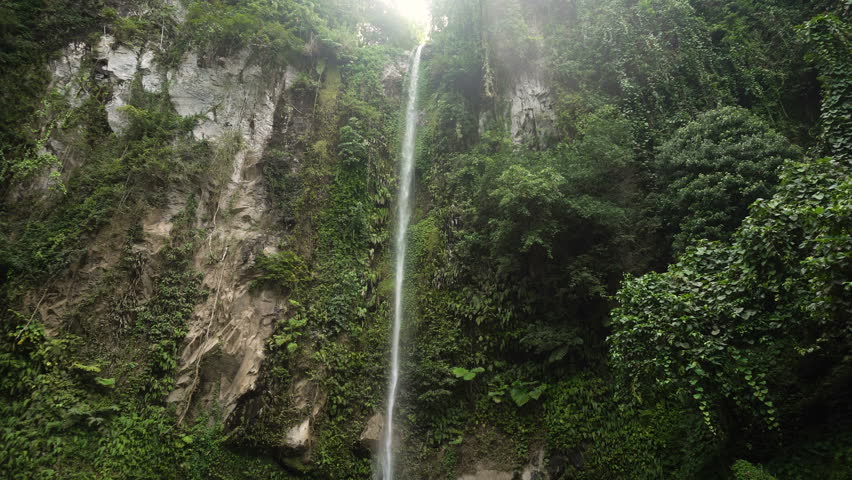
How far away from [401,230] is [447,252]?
6.38 feet

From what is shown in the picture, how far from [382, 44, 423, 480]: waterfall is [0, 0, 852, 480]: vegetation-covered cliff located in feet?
0.86

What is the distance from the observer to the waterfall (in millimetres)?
8805

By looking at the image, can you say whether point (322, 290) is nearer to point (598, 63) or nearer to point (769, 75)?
point (598, 63)

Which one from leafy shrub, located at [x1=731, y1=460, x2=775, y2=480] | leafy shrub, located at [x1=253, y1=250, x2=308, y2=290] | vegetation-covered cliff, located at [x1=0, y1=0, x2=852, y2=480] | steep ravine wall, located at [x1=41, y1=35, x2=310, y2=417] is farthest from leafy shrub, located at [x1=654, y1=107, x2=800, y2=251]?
steep ravine wall, located at [x1=41, y1=35, x2=310, y2=417]

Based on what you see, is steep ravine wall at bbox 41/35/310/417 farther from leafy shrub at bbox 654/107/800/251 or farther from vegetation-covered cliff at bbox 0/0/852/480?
leafy shrub at bbox 654/107/800/251

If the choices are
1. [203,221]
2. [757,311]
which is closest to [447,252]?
[203,221]

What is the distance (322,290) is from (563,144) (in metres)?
7.46

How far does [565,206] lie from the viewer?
855 centimetres

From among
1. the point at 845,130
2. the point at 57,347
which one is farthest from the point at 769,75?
the point at 57,347

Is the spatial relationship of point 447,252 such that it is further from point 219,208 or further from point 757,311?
point 757,311

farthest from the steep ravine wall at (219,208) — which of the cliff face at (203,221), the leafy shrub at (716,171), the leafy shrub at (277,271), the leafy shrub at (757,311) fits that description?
the leafy shrub at (716,171)

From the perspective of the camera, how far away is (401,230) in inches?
476

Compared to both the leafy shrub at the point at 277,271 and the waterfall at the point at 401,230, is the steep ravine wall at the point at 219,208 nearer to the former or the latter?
the leafy shrub at the point at 277,271

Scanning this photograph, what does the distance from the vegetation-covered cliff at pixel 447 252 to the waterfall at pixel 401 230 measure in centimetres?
26
